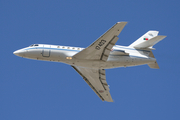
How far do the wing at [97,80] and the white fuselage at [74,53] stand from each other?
3.78 m

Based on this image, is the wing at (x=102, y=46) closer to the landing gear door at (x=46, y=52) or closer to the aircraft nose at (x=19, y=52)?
the landing gear door at (x=46, y=52)

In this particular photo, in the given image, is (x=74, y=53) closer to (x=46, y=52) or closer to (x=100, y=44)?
(x=46, y=52)

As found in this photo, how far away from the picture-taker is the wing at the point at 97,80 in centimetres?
A: 4306

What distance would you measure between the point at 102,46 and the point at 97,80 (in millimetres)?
9349

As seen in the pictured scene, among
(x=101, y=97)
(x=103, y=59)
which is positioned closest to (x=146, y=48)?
(x=103, y=59)

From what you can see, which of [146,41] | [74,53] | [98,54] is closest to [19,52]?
[74,53]

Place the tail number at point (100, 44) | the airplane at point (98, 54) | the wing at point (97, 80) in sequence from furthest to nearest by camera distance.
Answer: the wing at point (97, 80) < the airplane at point (98, 54) < the tail number at point (100, 44)

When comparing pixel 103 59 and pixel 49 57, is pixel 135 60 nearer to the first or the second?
pixel 103 59

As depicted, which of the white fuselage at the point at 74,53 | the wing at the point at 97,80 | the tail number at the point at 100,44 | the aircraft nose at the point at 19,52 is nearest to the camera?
the tail number at the point at 100,44

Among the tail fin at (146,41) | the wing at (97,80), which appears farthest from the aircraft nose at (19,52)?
the tail fin at (146,41)

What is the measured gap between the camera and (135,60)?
38.5 meters

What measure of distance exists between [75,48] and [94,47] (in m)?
3.74

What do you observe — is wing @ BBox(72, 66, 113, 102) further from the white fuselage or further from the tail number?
the tail number

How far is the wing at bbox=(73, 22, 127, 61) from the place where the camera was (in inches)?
1344
